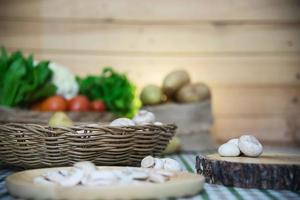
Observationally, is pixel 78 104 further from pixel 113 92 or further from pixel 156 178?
pixel 156 178

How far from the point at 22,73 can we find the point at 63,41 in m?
0.42

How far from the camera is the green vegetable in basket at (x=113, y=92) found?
1.71 meters

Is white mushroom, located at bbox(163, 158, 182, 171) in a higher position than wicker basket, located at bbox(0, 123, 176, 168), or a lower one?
lower

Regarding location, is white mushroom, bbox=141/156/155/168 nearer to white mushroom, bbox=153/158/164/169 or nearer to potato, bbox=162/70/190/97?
white mushroom, bbox=153/158/164/169

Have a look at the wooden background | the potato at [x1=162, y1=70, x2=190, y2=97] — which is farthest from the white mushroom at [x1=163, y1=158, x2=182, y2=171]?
the wooden background

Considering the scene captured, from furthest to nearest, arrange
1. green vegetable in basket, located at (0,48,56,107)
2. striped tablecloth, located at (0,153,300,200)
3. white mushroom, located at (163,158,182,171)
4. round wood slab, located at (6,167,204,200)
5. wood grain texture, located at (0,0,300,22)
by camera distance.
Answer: wood grain texture, located at (0,0,300,22)
green vegetable in basket, located at (0,48,56,107)
white mushroom, located at (163,158,182,171)
striped tablecloth, located at (0,153,300,200)
round wood slab, located at (6,167,204,200)

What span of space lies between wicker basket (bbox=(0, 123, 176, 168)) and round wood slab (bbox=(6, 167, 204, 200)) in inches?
7.2

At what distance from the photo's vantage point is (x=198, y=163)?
991 millimetres

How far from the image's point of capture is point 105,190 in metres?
0.71

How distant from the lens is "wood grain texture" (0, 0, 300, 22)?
1.96 metres

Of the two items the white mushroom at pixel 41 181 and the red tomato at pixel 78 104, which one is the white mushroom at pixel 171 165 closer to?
the white mushroom at pixel 41 181

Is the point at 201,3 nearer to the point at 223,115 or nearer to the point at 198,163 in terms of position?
the point at 223,115

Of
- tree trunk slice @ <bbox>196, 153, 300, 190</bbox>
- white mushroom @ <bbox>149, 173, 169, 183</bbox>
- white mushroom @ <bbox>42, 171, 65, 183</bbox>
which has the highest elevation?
white mushroom @ <bbox>42, 171, 65, 183</bbox>

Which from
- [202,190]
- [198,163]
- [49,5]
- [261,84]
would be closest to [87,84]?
[49,5]
